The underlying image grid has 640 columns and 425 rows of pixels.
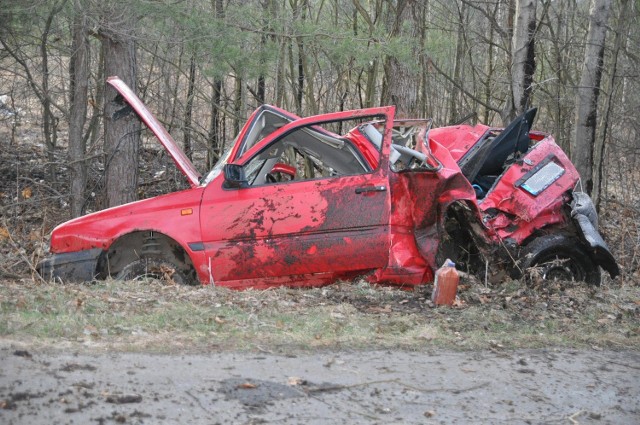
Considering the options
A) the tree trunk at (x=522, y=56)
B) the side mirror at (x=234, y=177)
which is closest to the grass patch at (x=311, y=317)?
the side mirror at (x=234, y=177)

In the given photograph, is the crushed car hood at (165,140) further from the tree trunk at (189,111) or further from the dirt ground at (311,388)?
the tree trunk at (189,111)

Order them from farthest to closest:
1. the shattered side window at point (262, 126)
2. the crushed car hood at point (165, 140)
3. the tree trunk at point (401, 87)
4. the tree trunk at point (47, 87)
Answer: the tree trunk at point (401, 87) < the tree trunk at point (47, 87) < the crushed car hood at point (165, 140) < the shattered side window at point (262, 126)

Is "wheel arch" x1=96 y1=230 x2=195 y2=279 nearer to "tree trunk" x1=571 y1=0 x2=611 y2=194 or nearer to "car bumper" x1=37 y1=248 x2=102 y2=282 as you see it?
"car bumper" x1=37 y1=248 x2=102 y2=282

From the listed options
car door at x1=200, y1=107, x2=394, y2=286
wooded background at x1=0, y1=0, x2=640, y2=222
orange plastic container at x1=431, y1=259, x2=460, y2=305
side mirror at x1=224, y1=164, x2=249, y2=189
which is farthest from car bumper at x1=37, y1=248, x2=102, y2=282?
wooded background at x1=0, y1=0, x2=640, y2=222

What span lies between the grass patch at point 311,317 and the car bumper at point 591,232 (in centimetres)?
46

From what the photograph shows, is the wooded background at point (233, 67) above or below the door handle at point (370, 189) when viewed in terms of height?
above

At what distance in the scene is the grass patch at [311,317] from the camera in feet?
17.8

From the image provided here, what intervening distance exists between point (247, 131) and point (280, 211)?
934 mm

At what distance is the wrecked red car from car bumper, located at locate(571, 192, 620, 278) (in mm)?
16

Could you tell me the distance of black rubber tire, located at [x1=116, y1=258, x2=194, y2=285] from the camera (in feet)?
24.4

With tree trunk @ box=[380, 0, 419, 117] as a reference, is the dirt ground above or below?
below

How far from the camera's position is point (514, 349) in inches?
225

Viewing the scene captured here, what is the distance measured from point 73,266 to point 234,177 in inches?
72.5

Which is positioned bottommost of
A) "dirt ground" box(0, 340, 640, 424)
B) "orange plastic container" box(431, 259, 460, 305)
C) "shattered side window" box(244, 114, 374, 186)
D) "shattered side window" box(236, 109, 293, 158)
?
"dirt ground" box(0, 340, 640, 424)
